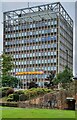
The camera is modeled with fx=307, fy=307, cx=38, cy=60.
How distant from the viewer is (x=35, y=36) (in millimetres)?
120125

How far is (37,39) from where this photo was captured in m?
120

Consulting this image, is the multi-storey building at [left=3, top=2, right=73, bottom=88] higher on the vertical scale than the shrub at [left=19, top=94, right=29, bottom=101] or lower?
higher

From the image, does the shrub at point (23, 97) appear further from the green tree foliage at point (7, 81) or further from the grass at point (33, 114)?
the green tree foliage at point (7, 81)

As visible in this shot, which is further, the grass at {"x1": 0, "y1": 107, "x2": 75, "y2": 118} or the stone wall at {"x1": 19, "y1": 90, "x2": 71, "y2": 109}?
the stone wall at {"x1": 19, "y1": 90, "x2": 71, "y2": 109}

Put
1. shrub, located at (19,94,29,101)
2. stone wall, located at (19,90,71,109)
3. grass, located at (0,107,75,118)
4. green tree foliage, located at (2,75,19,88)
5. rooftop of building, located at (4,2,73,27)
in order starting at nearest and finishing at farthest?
grass, located at (0,107,75,118) < stone wall, located at (19,90,71,109) < shrub, located at (19,94,29,101) < green tree foliage, located at (2,75,19,88) < rooftop of building, located at (4,2,73,27)

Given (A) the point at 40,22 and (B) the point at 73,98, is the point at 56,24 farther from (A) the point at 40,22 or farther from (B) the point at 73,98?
(B) the point at 73,98

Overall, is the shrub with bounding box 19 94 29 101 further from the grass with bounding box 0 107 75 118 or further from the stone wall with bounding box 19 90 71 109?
the grass with bounding box 0 107 75 118

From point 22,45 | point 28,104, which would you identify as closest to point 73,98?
A: point 28,104

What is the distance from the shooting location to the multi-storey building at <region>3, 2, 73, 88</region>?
116062 mm

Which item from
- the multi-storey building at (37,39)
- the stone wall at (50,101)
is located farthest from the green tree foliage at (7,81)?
the stone wall at (50,101)

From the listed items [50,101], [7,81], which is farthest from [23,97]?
[7,81]

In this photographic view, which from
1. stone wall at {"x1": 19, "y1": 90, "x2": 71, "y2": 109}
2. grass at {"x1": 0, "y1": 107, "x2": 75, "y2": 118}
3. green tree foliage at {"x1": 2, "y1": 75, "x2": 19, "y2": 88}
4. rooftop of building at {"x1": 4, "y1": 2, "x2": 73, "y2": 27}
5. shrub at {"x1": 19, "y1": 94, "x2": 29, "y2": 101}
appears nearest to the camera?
grass at {"x1": 0, "y1": 107, "x2": 75, "y2": 118}

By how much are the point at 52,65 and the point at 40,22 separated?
694 inches

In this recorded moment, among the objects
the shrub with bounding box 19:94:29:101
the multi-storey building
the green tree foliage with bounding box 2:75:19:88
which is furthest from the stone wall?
the multi-storey building
